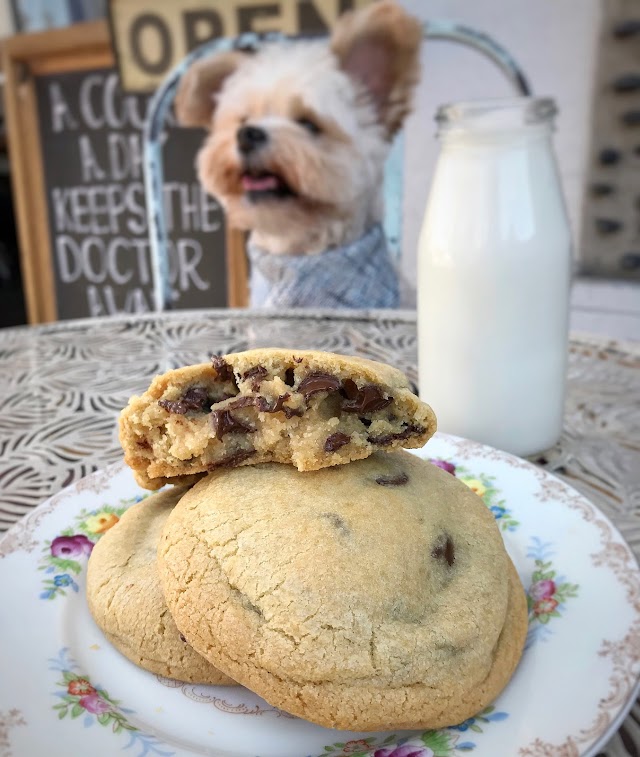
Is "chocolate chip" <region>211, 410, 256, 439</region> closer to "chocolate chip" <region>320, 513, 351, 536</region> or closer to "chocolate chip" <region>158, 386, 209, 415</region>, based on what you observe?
"chocolate chip" <region>158, 386, 209, 415</region>

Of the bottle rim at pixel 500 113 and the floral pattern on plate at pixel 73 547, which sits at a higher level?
the bottle rim at pixel 500 113

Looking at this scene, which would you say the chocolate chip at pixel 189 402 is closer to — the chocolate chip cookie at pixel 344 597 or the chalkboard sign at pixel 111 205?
the chocolate chip cookie at pixel 344 597

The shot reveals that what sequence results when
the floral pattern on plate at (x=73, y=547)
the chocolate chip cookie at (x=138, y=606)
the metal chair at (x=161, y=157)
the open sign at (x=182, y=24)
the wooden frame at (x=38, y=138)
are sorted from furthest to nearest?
the wooden frame at (x=38, y=138) < the open sign at (x=182, y=24) < the metal chair at (x=161, y=157) < the floral pattern on plate at (x=73, y=547) < the chocolate chip cookie at (x=138, y=606)

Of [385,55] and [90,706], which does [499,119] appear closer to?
[90,706]

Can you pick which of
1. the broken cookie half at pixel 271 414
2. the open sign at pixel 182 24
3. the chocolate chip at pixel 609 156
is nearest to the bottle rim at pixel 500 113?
the broken cookie half at pixel 271 414

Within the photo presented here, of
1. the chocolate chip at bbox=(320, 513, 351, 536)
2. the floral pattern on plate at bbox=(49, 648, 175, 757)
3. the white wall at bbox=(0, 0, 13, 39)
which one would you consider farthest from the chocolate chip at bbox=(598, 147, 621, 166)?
the white wall at bbox=(0, 0, 13, 39)

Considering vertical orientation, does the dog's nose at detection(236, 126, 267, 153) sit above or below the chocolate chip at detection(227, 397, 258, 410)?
above

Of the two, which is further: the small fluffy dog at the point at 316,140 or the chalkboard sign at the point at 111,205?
the chalkboard sign at the point at 111,205

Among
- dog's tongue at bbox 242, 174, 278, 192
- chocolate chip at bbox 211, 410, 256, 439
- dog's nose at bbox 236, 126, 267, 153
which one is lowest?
chocolate chip at bbox 211, 410, 256, 439
